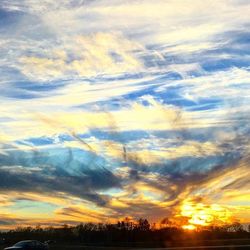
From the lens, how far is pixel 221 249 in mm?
46531

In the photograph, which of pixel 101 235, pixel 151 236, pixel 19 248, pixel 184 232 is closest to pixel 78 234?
pixel 101 235

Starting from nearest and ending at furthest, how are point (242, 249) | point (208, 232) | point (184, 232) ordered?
point (242, 249) < point (208, 232) < point (184, 232)

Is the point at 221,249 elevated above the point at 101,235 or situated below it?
below

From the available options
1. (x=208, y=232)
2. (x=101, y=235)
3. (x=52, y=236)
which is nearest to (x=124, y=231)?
(x=101, y=235)

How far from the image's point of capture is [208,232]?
422 ft

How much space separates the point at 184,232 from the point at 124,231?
85.1ft

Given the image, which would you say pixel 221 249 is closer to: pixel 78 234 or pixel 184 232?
pixel 184 232

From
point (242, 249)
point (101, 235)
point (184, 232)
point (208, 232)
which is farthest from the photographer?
point (101, 235)

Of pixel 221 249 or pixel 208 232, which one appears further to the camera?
pixel 208 232

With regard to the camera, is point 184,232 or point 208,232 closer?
point 208,232

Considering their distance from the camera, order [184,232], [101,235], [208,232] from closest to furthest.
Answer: [208,232] < [184,232] < [101,235]

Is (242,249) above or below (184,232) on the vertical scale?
below

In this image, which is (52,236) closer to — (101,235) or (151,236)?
(101,235)

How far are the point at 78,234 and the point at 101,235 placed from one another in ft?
27.1
